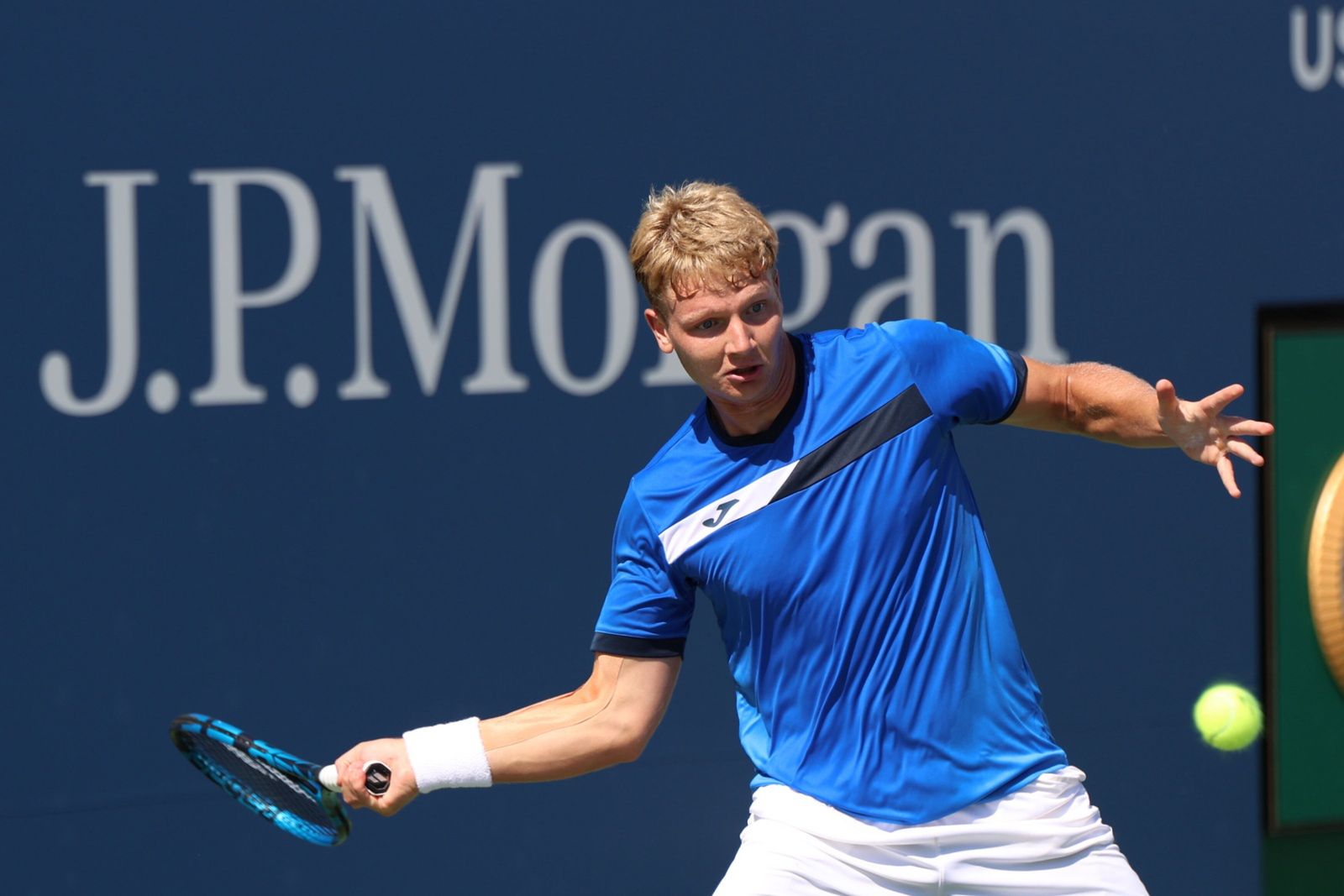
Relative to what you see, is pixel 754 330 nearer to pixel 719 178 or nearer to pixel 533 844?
pixel 719 178

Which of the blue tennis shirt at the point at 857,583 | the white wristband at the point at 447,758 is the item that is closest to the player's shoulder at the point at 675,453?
the blue tennis shirt at the point at 857,583

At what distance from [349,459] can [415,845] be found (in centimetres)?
79

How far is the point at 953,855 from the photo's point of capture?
8.80 ft

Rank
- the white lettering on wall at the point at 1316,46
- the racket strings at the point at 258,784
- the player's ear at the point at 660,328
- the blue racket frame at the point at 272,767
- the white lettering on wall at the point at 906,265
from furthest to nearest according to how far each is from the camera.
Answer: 1. the white lettering on wall at the point at 1316,46
2. the white lettering on wall at the point at 906,265
3. the racket strings at the point at 258,784
4. the blue racket frame at the point at 272,767
5. the player's ear at the point at 660,328

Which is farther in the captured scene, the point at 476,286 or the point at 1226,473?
the point at 476,286

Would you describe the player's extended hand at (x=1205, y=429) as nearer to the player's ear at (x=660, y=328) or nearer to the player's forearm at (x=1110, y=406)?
the player's forearm at (x=1110, y=406)

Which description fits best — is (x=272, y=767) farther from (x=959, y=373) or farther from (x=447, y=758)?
(x=959, y=373)

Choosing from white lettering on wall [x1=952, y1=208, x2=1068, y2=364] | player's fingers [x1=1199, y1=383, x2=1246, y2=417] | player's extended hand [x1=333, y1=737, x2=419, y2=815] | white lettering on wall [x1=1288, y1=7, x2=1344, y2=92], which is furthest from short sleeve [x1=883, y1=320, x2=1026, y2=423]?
white lettering on wall [x1=1288, y1=7, x2=1344, y2=92]

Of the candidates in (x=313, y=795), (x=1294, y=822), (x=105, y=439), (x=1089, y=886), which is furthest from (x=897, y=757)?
(x=1294, y=822)

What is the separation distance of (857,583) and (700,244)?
51 cm

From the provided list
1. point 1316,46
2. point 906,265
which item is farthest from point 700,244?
point 1316,46

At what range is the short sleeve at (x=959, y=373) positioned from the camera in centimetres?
275

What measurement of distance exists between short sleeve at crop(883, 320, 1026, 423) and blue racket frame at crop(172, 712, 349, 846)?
1.04m

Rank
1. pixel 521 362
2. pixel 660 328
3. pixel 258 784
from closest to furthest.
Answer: pixel 660 328 < pixel 258 784 < pixel 521 362
